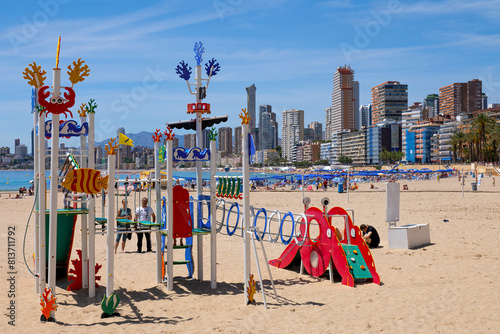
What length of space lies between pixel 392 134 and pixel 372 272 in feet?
536

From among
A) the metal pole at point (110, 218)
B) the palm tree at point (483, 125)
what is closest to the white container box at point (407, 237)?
the metal pole at point (110, 218)

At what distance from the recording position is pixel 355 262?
9.90m

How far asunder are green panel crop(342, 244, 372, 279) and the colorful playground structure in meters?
0.02

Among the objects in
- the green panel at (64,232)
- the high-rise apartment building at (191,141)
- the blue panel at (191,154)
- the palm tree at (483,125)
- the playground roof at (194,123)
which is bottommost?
the green panel at (64,232)

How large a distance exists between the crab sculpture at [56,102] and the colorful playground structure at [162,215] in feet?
0.05

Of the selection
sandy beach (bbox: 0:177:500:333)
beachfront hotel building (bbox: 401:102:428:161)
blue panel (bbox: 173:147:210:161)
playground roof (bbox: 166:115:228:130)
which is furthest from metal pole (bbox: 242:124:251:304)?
beachfront hotel building (bbox: 401:102:428:161)

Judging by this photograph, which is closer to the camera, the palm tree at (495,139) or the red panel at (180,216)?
the red panel at (180,216)

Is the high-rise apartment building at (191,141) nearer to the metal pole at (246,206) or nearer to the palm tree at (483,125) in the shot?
the metal pole at (246,206)

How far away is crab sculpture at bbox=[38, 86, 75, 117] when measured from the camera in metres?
7.32

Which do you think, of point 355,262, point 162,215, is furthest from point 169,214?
point 355,262

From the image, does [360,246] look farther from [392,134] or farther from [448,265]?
[392,134]

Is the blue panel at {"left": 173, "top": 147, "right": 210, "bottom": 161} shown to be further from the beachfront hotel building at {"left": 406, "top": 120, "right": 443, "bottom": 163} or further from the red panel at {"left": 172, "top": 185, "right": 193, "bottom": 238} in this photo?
the beachfront hotel building at {"left": 406, "top": 120, "right": 443, "bottom": 163}

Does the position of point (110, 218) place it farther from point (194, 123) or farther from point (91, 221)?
point (194, 123)

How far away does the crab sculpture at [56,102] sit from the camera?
732 centimetres
